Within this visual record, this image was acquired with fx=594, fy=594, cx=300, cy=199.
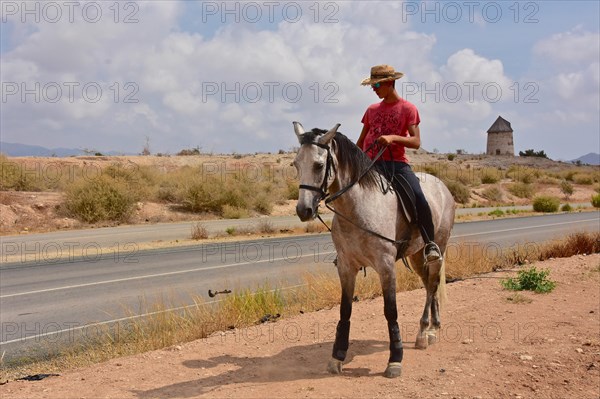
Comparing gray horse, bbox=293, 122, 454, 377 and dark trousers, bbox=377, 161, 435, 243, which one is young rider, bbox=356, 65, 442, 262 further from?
gray horse, bbox=293, 122, 454, 377

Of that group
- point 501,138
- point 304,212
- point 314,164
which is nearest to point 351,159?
point 314,164

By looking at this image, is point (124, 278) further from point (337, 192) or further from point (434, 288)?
point (337, 192)

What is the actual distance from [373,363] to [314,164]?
2479 mm

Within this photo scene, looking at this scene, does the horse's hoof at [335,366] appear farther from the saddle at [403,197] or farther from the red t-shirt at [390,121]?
the red t-shirt at [390,121]

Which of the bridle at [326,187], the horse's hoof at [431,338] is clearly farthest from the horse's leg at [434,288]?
the bridle at [326,187]

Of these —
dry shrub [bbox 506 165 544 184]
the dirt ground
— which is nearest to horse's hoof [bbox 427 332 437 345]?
the dirt ground

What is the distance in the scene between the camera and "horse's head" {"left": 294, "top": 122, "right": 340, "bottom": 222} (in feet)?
17.0

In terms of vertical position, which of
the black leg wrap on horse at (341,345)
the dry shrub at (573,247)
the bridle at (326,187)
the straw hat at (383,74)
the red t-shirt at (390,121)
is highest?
the straw hat at (383,74)

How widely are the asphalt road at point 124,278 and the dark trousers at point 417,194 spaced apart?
4637mm

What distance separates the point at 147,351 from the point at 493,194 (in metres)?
48.7

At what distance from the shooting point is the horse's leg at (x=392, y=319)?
5.89 meters

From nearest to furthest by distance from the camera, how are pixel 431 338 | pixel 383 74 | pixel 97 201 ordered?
pixel 383 74
pixel 431 338
pixel 97 201

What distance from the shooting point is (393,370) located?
5.89 metres

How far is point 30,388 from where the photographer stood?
5.77m
